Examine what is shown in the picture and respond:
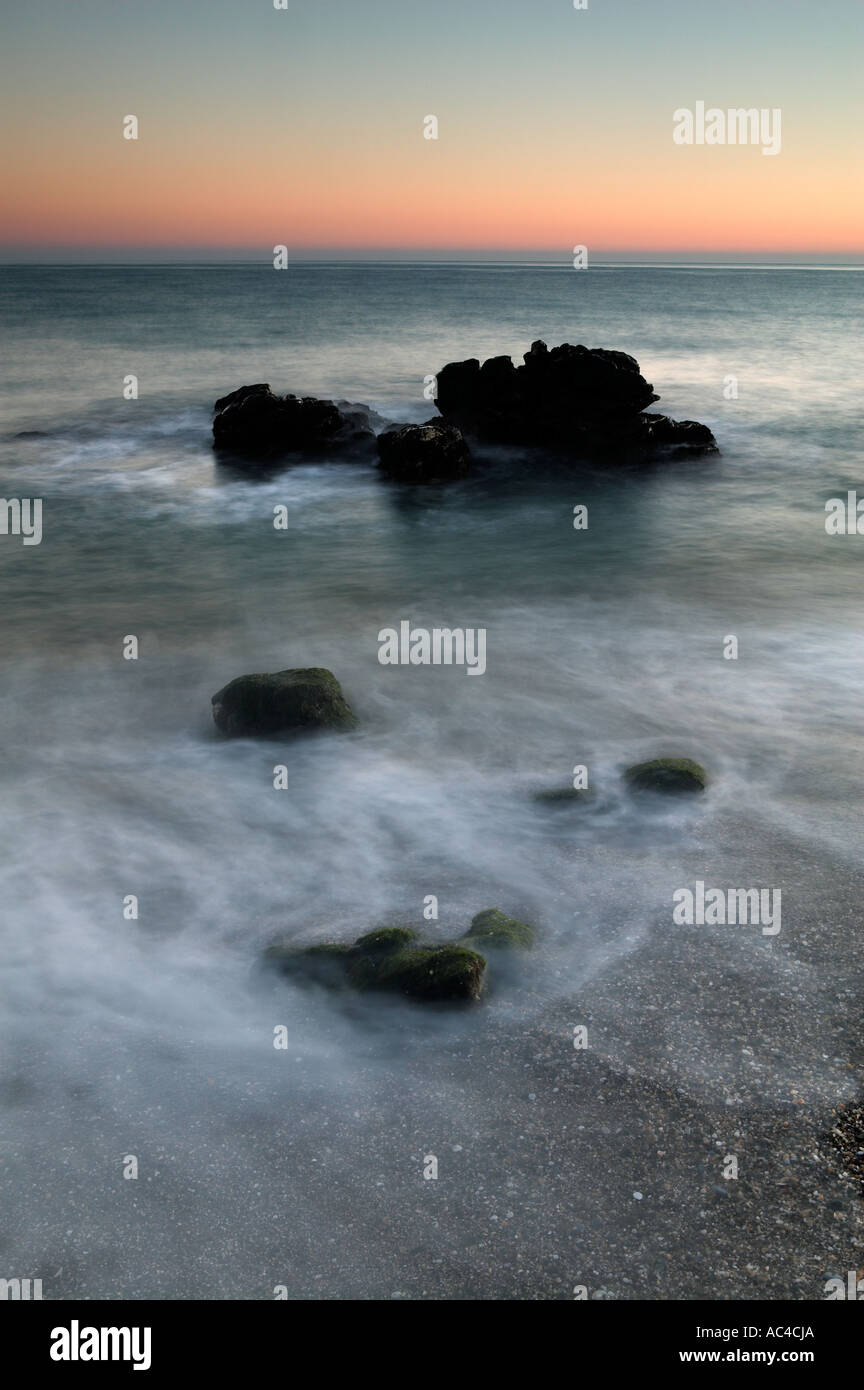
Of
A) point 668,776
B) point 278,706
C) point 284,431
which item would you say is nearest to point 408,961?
point 668,776

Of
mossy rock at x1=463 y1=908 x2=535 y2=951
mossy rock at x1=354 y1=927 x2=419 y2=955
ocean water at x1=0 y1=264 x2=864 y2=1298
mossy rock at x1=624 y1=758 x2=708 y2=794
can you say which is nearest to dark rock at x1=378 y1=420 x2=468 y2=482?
ocean water at x1=0 y1=264 x2=864 y2=1298

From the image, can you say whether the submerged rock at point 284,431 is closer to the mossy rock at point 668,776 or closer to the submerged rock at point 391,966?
the mossy rock at point 668,776

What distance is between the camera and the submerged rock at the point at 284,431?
25.7m

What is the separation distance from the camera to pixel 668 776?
9.91 m

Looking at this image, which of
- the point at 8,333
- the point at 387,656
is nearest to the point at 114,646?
the point at 387,656

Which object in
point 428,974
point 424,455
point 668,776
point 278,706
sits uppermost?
point 424,455

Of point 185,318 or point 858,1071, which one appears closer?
point 858,1071

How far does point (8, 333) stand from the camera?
58.5m

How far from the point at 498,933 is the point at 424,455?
17.2 m

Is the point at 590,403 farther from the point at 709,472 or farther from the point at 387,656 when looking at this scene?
the point at 387,656

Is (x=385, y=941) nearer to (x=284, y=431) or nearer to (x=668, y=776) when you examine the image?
(x=668, y=776)

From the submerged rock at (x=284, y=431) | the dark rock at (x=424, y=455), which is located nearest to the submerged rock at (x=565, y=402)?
the dark rock at (x=424, y=455)

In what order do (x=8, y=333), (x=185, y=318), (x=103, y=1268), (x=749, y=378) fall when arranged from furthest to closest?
(x=185, y=318)
(x=8, y=333)
(x=749, y=378)
(x=103, y=1268)
